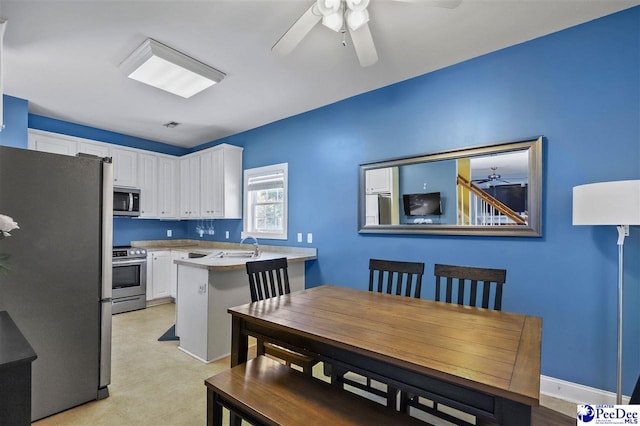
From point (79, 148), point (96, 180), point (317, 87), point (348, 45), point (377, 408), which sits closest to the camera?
point (377, 408)

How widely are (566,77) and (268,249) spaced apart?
11.8ft

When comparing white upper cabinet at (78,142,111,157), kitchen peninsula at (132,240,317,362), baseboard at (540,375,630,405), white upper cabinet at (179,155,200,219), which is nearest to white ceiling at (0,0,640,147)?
white upper cabinet at (78,142,111,157)

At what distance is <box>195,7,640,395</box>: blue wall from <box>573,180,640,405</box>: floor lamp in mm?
291

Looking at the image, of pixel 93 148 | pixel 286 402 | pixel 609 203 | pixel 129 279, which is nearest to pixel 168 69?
pixel 93 148

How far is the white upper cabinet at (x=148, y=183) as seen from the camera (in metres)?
4.82

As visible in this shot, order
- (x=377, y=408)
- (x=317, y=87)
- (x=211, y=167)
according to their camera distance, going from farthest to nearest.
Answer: (x=211, y=167)
(x=317, y=87)
(x=377, y=408)

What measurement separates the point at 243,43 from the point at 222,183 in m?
2.51

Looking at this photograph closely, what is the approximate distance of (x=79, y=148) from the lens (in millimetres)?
4188

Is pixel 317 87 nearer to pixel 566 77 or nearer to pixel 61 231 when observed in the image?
pixel 566 77

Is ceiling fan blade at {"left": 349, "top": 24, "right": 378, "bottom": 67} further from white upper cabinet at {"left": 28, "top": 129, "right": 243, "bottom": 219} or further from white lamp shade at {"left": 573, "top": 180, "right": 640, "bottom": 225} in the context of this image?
white upper cabinet at {"left": 28, "top": 129, "right": 243, "bottom": 219}

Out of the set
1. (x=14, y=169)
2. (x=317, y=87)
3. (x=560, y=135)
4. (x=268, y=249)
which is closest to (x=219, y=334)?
(x=268, y=249)

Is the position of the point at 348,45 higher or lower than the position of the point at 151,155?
higher

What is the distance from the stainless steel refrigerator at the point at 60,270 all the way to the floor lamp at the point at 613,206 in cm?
325

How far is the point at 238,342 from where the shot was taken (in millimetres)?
1774
